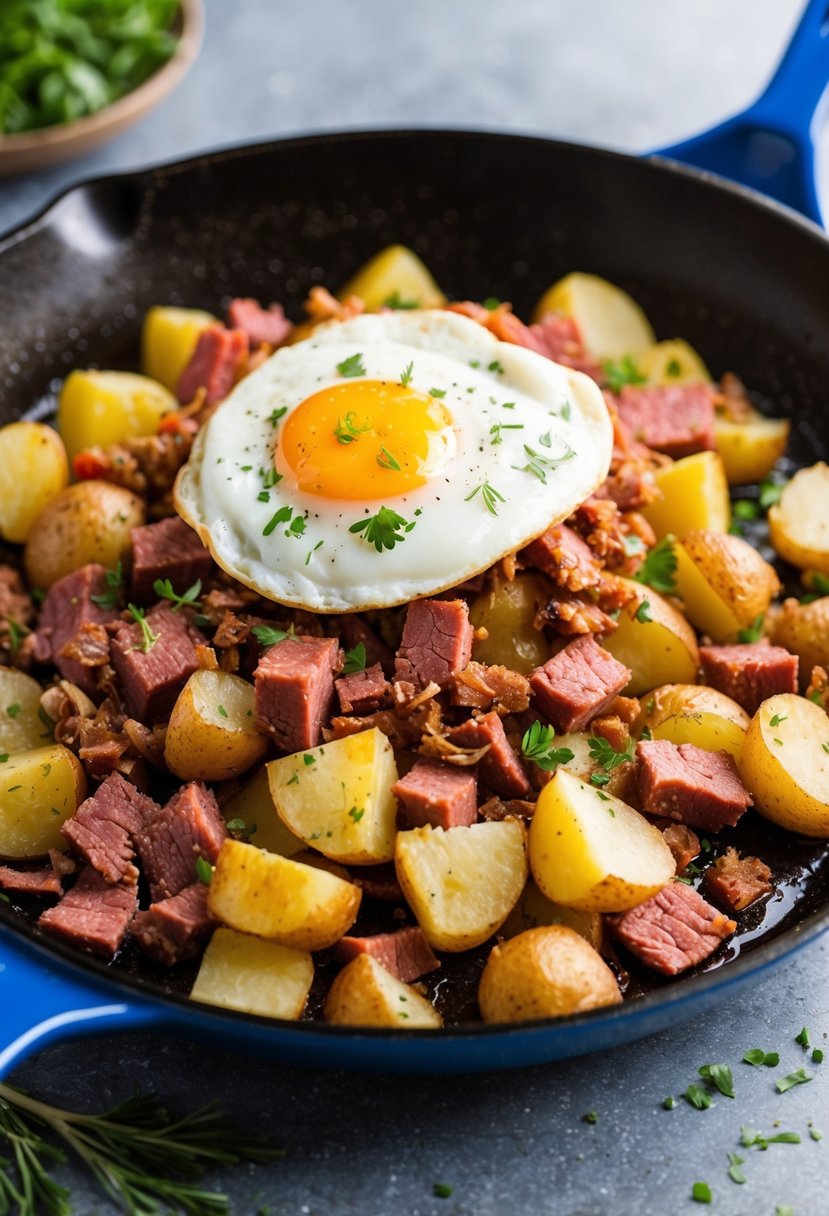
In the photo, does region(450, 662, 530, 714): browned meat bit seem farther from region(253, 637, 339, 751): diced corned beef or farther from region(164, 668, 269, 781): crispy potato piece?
region(164, 668, 269, 781): crispy potato piece

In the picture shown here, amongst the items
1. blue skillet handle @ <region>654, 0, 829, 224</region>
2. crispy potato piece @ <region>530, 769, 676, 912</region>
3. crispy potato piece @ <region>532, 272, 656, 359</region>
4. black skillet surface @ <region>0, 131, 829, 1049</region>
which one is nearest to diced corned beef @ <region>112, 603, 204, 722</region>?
crispy potato piece @ <region>530, 769, 676, 912</region>

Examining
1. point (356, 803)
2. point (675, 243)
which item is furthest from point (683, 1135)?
point (675, 243)

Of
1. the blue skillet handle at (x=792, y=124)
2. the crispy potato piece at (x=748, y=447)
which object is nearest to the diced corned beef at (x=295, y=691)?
the crispy potato piece at (x=748, y=447)

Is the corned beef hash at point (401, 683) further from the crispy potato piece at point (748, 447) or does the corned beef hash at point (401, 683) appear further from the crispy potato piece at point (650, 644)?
the crispy potato piece at point (748, 447)

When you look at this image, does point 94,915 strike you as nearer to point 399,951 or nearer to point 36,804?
point 36,804

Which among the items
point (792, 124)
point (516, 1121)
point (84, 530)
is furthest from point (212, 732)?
point (792, 124)

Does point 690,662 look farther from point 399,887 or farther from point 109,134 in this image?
Answer: point 109,134
